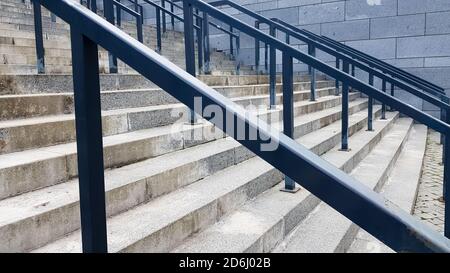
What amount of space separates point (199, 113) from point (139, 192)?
1.16m

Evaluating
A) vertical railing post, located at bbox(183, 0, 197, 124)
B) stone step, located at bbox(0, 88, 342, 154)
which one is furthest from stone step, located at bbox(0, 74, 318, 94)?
vertical railing post, located at bbox(183, 0, 197, 124)

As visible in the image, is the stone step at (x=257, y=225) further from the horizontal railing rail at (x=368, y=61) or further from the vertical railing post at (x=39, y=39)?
the horizontal railing rail at (x=368, y=61)

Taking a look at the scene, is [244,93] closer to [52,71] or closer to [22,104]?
[52,71]

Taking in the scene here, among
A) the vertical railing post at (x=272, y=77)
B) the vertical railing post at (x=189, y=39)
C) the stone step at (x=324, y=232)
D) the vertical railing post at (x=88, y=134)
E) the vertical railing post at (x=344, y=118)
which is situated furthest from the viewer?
the vertical railing post at (x=272, y=77)

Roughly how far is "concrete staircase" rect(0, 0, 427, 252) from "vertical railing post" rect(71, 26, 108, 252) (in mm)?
604

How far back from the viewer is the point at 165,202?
6.74 feet

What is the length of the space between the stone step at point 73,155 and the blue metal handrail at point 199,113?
89 cm

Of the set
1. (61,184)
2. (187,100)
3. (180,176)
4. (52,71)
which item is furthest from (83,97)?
(52,71)

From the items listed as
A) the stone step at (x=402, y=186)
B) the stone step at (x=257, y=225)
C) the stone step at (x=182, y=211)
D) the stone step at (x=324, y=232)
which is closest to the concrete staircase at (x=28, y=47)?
the stone step at (x=182, y=211)

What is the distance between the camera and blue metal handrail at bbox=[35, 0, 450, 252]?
772 millimetres

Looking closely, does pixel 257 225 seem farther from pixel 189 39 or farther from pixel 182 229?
pixel 189 39

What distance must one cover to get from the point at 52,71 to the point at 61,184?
163 cm

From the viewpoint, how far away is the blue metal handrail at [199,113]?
77 cm
